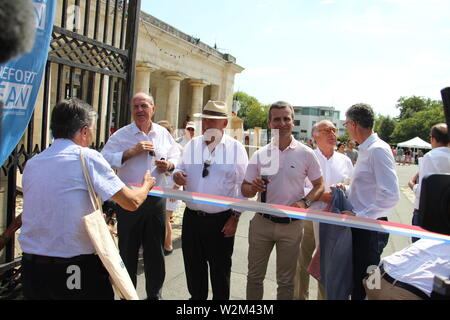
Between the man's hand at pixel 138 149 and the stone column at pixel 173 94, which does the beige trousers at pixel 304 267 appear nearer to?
the man's hand at pixel 138 149

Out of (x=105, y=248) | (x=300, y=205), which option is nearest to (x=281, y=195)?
(x=300, y=205)

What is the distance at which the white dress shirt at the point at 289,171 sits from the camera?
3393 millimetres

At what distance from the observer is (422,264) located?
2166 millimetres

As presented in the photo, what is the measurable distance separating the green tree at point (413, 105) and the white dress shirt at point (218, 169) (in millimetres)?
91364

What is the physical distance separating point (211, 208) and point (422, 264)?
1878 mm

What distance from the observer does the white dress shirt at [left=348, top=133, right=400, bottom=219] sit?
3.24m

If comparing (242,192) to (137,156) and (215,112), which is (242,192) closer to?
(215,112)

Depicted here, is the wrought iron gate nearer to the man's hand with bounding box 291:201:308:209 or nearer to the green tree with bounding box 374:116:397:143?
the man's hand with bounding box 291:201:308:209

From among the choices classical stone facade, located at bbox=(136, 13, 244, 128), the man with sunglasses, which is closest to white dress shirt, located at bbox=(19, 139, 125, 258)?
the man with sunglasses

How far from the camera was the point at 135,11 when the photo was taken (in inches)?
187

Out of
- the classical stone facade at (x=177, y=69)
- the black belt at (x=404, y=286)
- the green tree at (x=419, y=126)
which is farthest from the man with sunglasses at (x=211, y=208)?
the green tree at (x=419, y=126)
